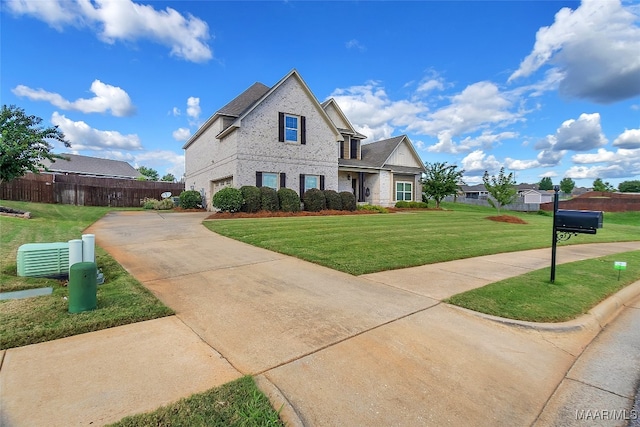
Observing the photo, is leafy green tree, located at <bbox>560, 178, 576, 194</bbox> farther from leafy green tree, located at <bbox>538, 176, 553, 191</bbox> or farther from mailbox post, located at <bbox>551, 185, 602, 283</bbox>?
mailbox post, located at <bbox>551, 185, 602, 283</bbox>

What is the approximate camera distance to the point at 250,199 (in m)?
17.3

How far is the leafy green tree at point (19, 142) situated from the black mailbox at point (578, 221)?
17.6 metres

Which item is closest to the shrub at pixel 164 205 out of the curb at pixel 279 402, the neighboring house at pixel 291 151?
the neighboring house at pixel 291 151

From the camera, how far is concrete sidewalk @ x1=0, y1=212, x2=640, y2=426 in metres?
2.39

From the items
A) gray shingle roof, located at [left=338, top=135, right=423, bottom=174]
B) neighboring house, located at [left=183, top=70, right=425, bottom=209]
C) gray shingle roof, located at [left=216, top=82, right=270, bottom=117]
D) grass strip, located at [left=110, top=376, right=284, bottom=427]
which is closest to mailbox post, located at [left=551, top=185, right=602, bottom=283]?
grass strip, located at [left=110, top=376, right=284, bottom=427]

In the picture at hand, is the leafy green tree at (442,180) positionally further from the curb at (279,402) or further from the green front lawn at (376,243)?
the curb at (279,402)

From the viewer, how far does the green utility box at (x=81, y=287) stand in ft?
12.5

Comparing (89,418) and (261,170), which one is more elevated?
(261,170)

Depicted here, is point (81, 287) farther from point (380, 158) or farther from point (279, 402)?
point (380, 158)

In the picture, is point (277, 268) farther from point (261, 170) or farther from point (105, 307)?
point (261, 170)

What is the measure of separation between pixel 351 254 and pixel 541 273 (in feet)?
13.4

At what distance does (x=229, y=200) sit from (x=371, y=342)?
1435 centimetres

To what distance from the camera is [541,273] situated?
650cm

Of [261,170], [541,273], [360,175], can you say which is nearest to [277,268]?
[541,273]
